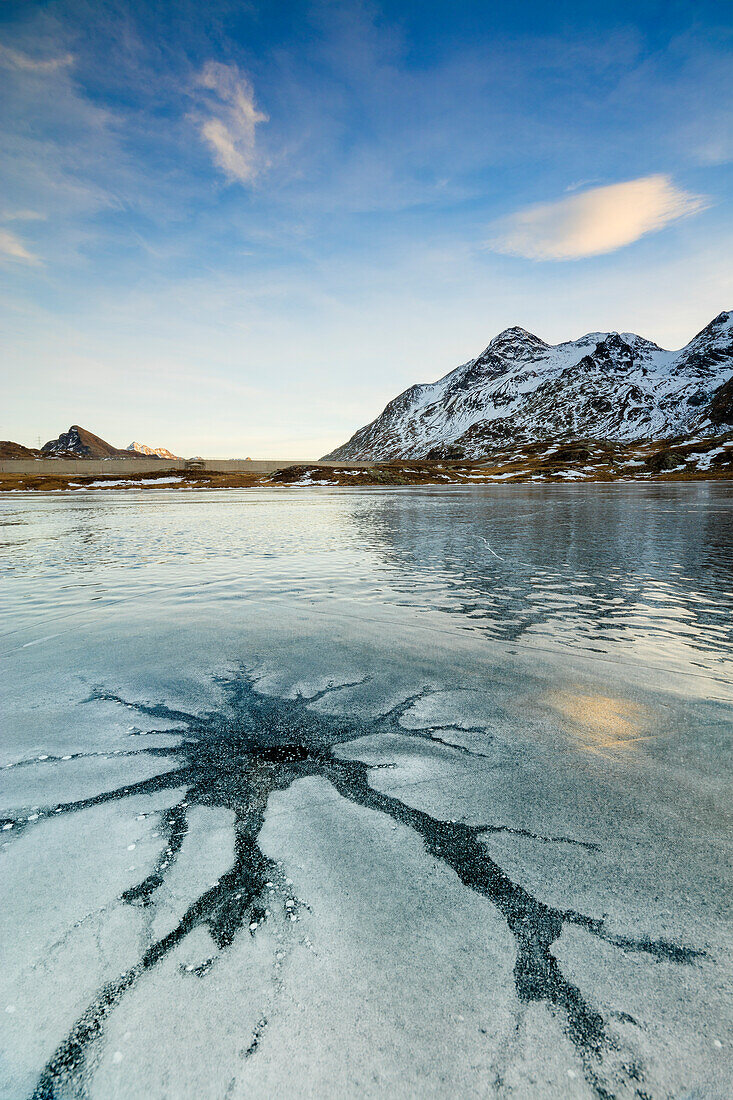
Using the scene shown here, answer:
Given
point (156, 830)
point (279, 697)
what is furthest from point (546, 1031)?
point (279, 697)

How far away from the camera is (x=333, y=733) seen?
5844mm

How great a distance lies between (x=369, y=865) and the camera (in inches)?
149

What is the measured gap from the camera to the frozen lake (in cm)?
254

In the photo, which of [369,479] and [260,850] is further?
[369,479]

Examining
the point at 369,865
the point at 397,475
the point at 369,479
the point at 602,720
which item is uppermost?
the point at 397,475

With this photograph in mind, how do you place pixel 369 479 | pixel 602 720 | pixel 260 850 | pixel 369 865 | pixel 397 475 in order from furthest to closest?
pixel 397 475 < pixel 369 479 < pixel 602 720 < pixel 260 850 < pixel 369 865

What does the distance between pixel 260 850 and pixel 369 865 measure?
899 millimetres

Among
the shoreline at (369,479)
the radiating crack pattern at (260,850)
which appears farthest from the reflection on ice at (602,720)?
the shoreline at (369,479)

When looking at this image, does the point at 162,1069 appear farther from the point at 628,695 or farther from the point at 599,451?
the point at 599,451

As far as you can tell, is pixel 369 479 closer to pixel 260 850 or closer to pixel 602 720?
pixel 602 720

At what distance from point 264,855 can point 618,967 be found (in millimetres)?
2538

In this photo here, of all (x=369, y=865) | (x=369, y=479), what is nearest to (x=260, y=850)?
(x=369, y=865)

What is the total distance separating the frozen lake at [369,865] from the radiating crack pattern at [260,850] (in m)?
0.02

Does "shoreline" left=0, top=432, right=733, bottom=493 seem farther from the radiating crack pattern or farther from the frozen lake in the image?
the radiating crack pattern
